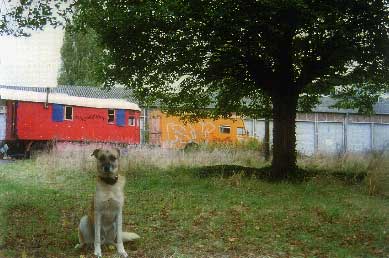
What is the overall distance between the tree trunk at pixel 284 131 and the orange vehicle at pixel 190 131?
9.16 meters

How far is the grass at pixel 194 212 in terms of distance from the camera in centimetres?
635

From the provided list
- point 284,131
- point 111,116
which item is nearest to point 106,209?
point 284,131

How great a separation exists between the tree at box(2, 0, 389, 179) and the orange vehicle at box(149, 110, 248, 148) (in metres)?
7.54

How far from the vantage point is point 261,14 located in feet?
36.0

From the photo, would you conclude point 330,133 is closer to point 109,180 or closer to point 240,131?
point 240,131

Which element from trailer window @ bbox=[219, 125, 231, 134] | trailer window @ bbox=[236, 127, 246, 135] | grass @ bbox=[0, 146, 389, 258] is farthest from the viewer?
trailer window @ bbox=[236, 127, 246, 135]

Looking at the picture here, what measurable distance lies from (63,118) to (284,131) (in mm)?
11007

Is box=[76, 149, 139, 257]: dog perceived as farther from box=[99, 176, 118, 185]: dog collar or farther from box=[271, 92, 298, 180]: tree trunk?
box=[271, 92, 298, 180]: tree trunk

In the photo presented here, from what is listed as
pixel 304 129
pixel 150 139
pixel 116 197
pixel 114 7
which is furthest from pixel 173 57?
pixel 304 129

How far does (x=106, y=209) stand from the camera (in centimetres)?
575

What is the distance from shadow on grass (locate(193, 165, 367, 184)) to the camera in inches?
502

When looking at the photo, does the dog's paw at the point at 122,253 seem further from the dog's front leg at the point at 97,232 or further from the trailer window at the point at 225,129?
the trailer window at the point at 225,129

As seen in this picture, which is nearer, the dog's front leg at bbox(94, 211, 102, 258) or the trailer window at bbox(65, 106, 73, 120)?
the dog's front leg at bbox(94, 211, 102, 258)

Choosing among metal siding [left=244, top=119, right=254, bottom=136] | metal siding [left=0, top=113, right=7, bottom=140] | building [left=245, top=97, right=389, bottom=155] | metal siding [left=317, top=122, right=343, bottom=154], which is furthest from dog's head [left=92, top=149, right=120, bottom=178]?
metal siding [left=317, top=122, right=343, bottom=154]
